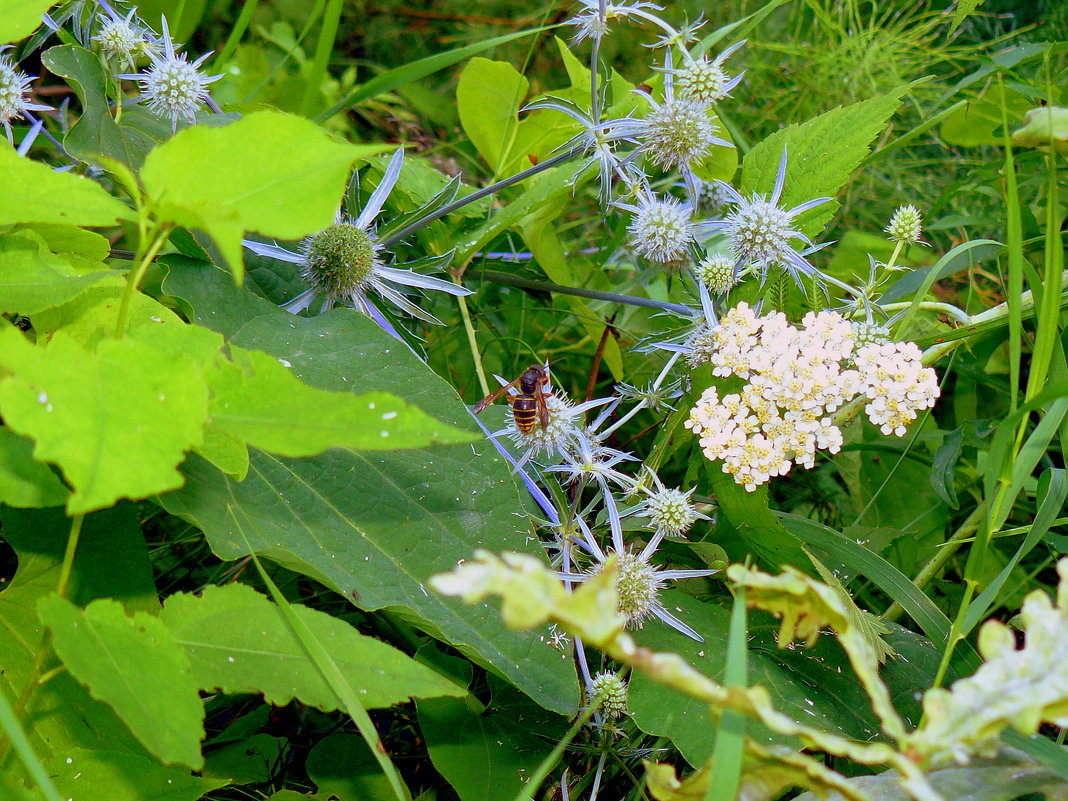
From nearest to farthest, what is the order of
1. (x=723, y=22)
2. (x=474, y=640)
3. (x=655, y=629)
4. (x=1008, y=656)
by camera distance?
1. (x=1008, y=656)
2. (x=474, y=640)
3. (x=655, y=629)
4. (x=723, y=22)

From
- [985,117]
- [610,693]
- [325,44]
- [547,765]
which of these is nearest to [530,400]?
[610,693]

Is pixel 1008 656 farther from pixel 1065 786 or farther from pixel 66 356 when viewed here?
pixel 66 356

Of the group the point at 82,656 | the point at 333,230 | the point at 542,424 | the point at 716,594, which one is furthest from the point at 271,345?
the point at 716,594

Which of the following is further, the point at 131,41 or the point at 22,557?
the point at 131,41

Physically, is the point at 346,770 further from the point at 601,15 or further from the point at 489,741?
the point at 601,15

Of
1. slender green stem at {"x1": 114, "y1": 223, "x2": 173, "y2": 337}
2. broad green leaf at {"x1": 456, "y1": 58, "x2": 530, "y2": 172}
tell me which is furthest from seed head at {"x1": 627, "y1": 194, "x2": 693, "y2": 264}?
slender green stem at {"x1": 114, "y1": 223, "x2": 173, "y2": 337}

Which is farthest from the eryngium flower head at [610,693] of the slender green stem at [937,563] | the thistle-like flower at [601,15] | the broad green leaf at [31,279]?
the thistle-like flower at [601,15]
